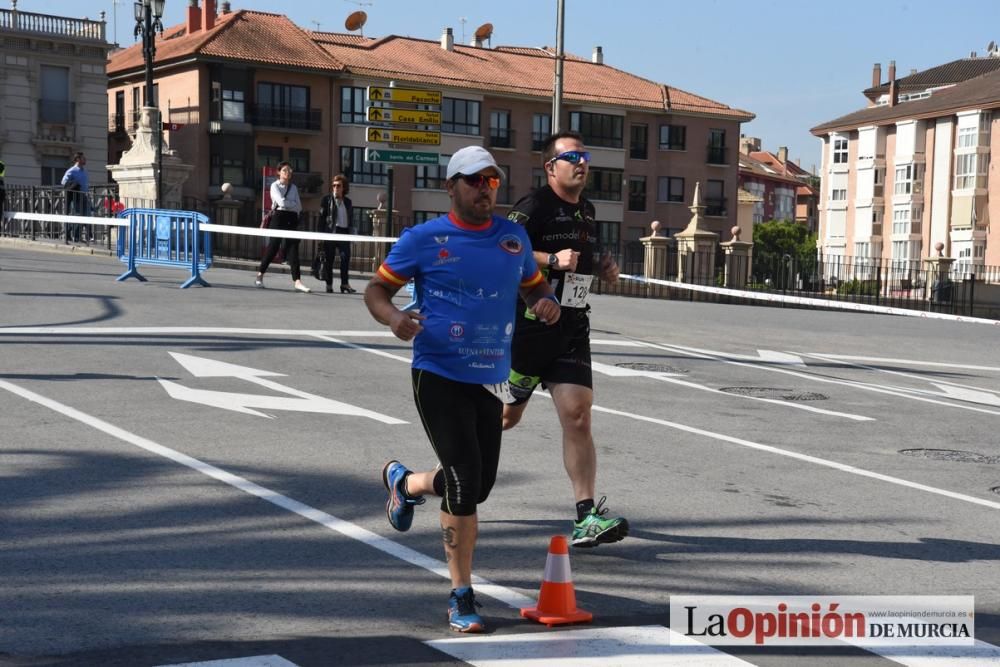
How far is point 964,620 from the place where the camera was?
533cm

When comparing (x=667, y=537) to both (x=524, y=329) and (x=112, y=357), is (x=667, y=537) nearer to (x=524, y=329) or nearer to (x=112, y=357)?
(x=524, y=329)

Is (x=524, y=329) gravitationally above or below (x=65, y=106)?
A: below

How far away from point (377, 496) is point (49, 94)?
59328mm

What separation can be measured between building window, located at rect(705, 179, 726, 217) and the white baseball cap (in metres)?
84.6

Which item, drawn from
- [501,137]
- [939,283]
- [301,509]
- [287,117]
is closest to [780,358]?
[301,509]

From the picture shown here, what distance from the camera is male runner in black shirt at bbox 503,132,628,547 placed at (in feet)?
21.8

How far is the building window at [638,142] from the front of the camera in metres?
85.6

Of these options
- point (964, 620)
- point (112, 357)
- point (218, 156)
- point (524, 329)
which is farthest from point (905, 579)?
point (218, 156)

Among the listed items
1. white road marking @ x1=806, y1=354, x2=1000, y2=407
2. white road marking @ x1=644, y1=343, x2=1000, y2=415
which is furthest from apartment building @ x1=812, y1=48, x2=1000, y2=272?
white road marking @ x1=806, y1=354, x2=1000, y2=407

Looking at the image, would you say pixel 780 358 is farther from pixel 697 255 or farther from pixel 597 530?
pixel 697 255

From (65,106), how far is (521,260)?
60.9m

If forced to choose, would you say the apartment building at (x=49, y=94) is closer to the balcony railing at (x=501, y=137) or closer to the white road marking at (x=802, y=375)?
the balcony railing at (x=501, y=137)

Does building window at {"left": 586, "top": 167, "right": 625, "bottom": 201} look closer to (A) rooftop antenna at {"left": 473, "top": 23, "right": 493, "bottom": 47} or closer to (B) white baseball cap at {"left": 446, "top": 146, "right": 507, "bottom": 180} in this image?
(A) rooftop antenna at {"left": 473, "top": 23, "right": 493, "bottom": 47}

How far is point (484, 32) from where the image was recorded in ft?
293
